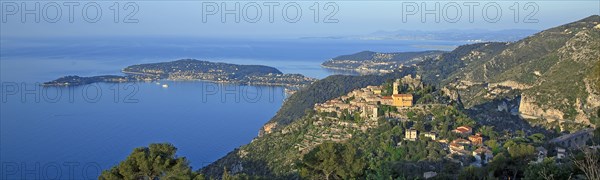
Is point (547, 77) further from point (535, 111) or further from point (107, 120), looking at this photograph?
point (107, 120)

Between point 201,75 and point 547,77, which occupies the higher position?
point 201,75

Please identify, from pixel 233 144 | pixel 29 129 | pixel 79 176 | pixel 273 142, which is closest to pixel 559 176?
pixel 273 142

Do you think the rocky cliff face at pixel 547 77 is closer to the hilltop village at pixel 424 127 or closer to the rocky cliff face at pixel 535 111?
the rocky cliff face at pixel 535 111
